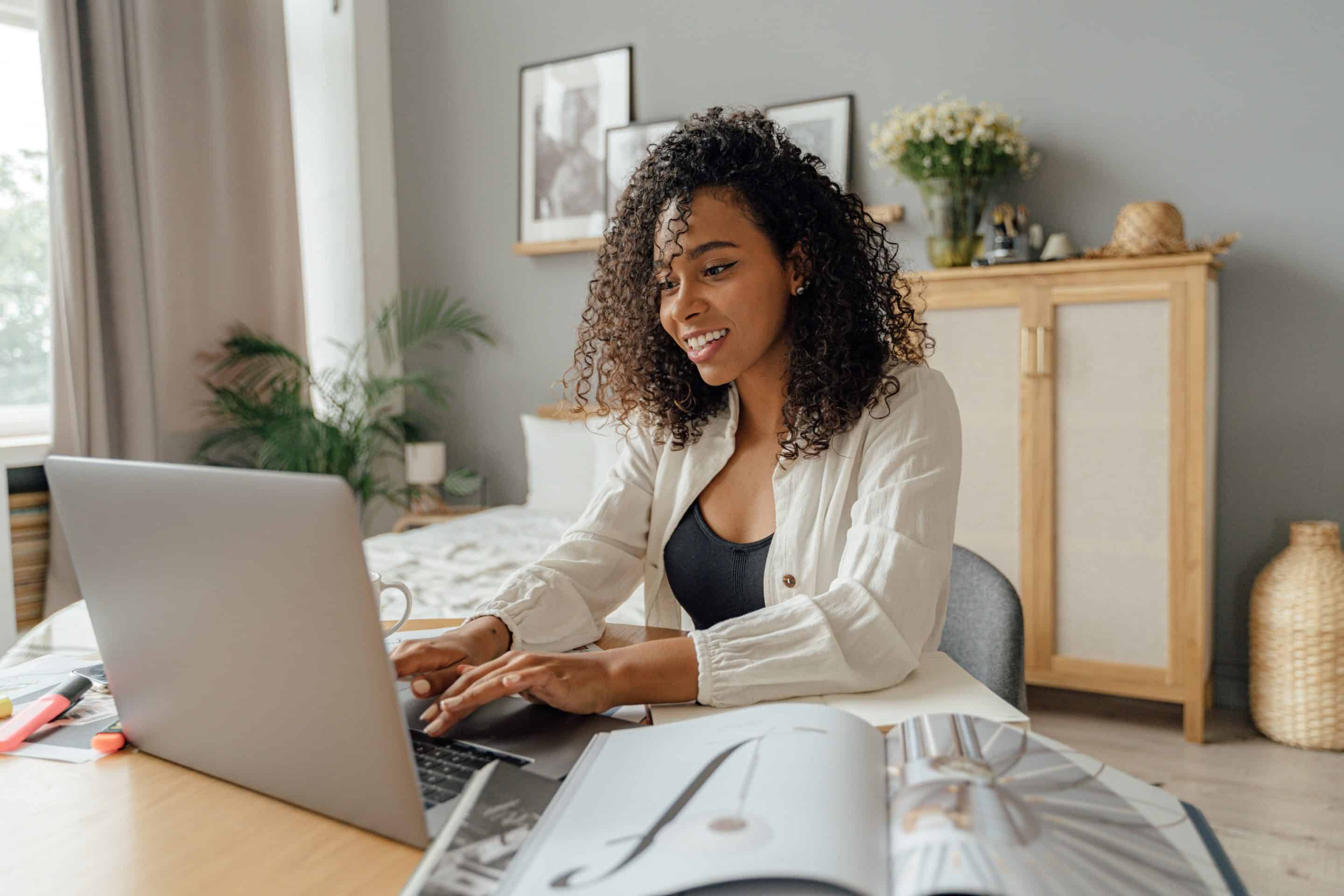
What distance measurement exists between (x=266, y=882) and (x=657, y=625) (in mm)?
878

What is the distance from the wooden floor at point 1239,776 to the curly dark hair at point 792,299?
1.26 meters

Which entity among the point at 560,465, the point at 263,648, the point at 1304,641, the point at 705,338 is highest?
the point at 705,338

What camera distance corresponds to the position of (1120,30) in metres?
2.89

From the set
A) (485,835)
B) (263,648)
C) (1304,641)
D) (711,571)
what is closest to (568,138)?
(711,571)

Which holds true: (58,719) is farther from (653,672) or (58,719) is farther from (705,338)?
(705,338)

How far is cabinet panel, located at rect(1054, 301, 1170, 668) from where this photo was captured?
2605 mm

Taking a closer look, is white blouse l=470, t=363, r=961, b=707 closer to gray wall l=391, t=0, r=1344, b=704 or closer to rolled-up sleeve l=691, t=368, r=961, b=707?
rolled-up sleeve l=691, t=368, r=961, b=707

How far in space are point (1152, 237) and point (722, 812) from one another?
2.52 meters

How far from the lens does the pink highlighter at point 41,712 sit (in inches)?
34.2

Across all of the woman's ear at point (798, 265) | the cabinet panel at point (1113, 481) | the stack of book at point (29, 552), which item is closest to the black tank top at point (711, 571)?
the woman's ear at point (798, 265)

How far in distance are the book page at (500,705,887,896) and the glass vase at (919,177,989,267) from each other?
2.46 m

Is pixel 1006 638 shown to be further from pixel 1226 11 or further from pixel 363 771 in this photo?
pixel 1226 11

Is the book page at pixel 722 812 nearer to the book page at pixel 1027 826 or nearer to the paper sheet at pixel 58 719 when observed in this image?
the book page at pixel 1027 826

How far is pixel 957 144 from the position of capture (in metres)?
2.88
